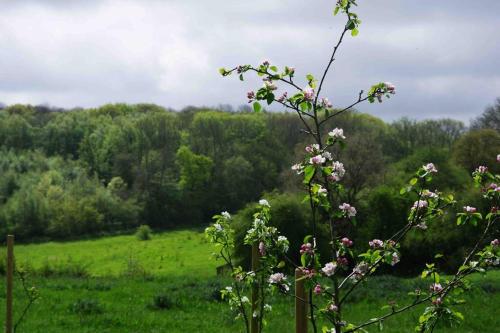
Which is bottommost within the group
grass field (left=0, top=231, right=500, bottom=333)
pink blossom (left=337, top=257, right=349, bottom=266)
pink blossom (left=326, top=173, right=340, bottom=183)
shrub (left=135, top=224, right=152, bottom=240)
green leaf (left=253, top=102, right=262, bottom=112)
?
shrub (left=135, top=224, right=152, bottom=240)

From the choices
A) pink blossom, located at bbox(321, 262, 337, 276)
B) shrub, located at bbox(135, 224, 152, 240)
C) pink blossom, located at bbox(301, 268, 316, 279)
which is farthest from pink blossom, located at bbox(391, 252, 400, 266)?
shrub, located at bbox(135, 224, 152, 240)

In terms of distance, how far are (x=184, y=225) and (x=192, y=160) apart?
8.05 m

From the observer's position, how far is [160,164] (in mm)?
75375

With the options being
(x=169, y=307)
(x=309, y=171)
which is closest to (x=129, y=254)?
(x=169, y=307)

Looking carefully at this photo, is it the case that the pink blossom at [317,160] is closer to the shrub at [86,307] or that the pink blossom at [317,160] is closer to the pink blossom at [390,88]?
the pink blossom at [390,88]

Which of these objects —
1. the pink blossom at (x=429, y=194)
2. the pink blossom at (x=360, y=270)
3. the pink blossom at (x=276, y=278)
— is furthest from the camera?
the pink blossom at (x=429, y=194)

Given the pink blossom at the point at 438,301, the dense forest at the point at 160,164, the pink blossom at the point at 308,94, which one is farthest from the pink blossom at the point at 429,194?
the dense forest at the point at 160,164

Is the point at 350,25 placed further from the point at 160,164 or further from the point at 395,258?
the point at 160,164

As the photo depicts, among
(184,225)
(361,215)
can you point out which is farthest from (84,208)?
(361,215)

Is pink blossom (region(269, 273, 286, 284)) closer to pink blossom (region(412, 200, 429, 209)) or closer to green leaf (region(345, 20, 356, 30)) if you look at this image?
pink blossom (region(412, 200, 429, 209))

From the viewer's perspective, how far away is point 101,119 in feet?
335

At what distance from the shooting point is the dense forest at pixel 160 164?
65000 millimetres

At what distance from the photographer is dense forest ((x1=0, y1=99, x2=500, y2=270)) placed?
6500cm

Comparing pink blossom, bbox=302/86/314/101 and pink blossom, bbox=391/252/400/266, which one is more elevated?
pink blossom, bbox=302/86/314/101
